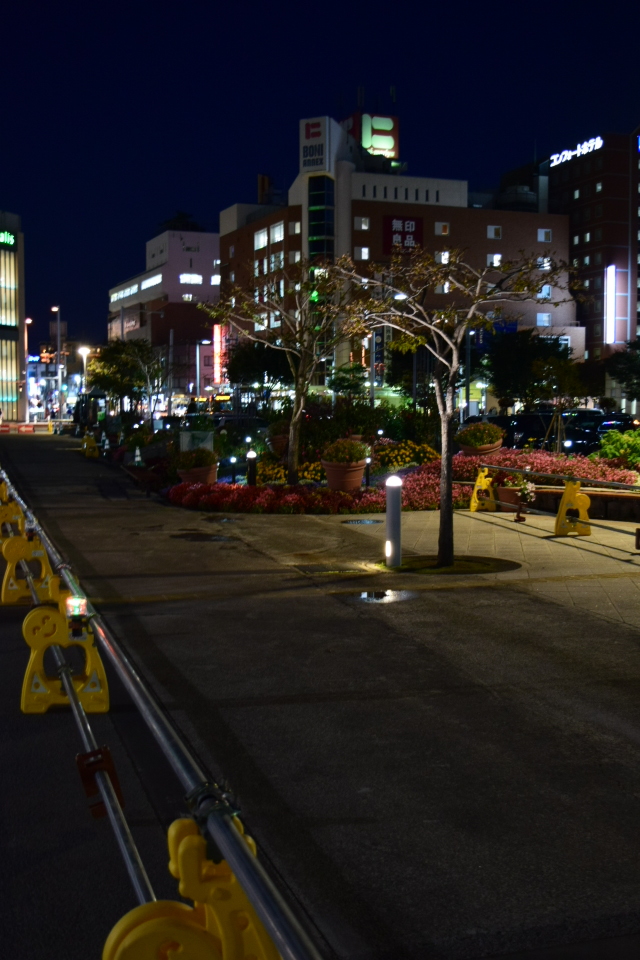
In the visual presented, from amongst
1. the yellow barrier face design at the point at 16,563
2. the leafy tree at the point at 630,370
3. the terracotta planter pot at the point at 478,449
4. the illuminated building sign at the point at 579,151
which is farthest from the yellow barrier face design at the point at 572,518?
the illuminated building sign at the point at 579,151

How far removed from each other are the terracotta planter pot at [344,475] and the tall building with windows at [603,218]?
86.0 metres

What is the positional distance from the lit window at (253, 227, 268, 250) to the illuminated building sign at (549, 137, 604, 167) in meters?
34.6

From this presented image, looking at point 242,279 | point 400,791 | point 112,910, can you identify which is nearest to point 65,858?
point 112,910

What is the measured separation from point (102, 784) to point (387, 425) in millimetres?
26062

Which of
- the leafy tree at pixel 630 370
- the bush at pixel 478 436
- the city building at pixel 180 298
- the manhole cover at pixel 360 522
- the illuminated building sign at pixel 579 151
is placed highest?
the illuminated building sign at pixel 579 151

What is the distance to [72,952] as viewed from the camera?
11.8 feet

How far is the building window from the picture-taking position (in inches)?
3808

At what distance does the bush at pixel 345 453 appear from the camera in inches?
803

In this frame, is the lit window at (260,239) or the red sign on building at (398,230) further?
the lit window at (260,239)

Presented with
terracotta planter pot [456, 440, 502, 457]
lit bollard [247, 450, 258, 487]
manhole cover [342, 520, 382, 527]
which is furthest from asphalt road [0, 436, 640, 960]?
terracotta planter pot [456, 440, 502, 457]

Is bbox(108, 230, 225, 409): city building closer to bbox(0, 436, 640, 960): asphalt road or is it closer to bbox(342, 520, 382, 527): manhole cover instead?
bbox(342, 520, 382, 527): manhole cover

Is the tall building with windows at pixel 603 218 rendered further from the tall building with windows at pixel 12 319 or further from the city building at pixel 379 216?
the tall building with windows at pixel 12 319

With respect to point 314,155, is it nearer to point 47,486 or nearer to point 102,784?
point 47,486

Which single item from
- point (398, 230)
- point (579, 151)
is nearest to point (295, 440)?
point (398, 230)
